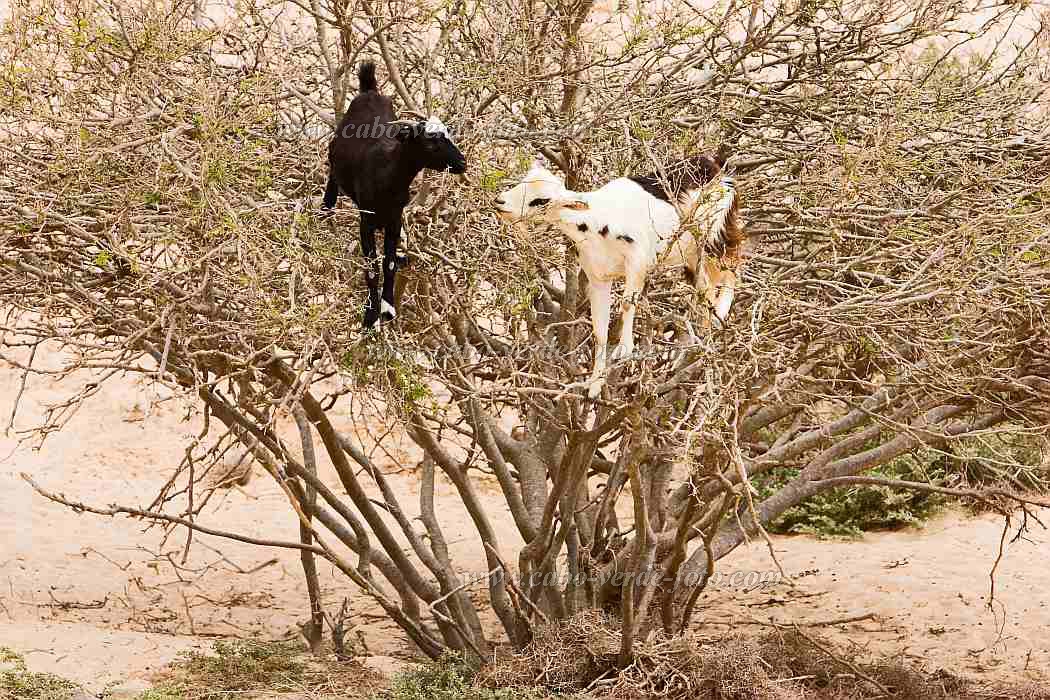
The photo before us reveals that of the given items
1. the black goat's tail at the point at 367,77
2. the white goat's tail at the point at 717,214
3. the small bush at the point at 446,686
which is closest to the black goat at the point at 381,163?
the black goat's tail at the point at 367,77

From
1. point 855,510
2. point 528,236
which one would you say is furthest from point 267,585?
point 528,236

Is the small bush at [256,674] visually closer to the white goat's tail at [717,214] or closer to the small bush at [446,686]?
the small bush at [446,686]

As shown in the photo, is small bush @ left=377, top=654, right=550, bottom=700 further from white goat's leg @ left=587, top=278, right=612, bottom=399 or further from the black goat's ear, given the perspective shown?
the black goat's ear

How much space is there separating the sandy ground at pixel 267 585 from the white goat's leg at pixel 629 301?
3.64 metres

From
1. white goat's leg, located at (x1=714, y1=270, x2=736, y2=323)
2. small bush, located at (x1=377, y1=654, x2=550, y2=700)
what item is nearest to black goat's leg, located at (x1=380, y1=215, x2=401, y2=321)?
white goat's leg, located at (x1=714, y1=270, x2=736, y2=323)

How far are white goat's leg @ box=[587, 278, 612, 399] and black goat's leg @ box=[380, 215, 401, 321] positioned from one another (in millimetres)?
716

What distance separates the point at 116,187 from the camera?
5.24 meters

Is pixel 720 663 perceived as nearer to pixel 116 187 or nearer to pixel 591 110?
pixel 591 110

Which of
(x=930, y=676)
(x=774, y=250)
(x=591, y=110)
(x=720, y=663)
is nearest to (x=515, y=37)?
(x=591, y=110)

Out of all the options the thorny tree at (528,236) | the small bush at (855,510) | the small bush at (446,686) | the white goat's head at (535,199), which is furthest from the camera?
the small bush at (855,510)

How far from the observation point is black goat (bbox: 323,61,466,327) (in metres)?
4.36

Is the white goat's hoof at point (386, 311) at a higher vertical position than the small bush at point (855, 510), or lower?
higher

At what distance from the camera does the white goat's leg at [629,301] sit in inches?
166

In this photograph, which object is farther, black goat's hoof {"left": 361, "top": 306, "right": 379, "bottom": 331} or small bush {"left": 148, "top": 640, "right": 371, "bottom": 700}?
small bush {"left": 148, "top": 640, "right": 371, "bottom": 700}
